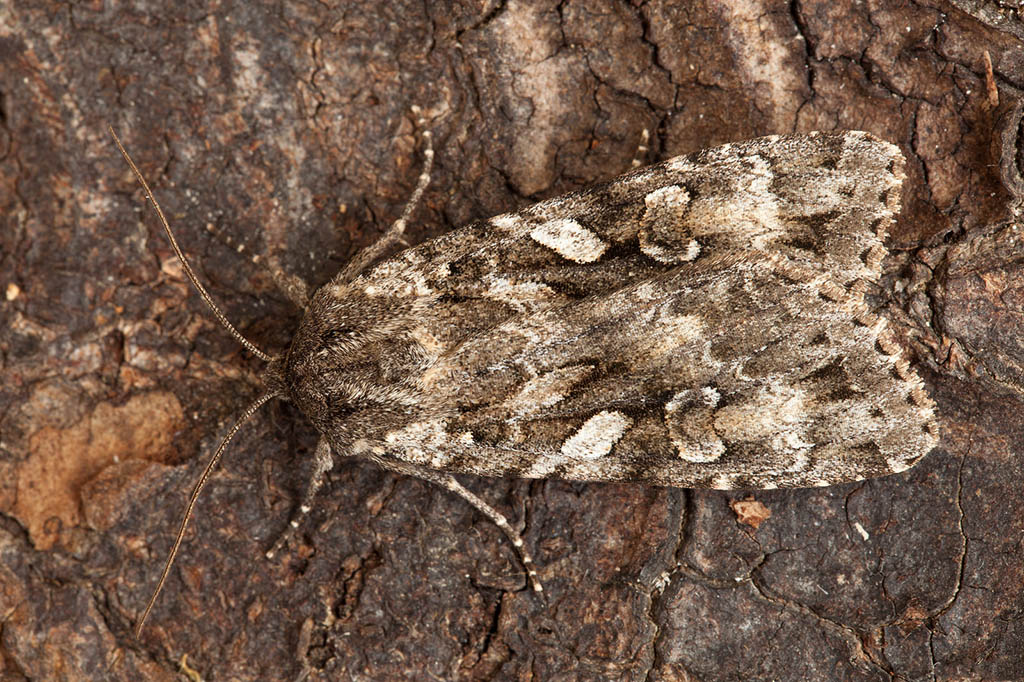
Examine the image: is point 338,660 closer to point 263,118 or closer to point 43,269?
point 43,269

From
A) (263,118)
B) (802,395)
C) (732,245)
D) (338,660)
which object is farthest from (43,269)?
(802,395)

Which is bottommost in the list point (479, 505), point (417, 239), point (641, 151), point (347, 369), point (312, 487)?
point (479, 505)

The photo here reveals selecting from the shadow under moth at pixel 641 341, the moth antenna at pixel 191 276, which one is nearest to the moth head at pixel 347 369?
the shadow under moth at pixel 641 341

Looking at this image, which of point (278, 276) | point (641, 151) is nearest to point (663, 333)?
point (641, 151)

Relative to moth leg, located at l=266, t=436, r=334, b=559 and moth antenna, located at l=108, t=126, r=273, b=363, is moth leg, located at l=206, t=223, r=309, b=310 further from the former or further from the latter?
moth leg, located at l=266, t=436, r=334, b=559

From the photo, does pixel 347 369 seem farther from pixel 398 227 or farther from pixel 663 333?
pixel 663 333

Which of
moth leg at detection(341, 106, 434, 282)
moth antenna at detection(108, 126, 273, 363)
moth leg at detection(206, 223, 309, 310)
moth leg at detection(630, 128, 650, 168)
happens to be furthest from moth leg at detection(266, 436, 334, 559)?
moth leg at detection(630, 128, 650, 168)

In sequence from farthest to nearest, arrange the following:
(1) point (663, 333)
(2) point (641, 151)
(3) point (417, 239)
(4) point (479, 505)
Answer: (3) point (417, 239) < (2) point (641, 151) < (4) point (479, 505) < (1) point (663, 333)
